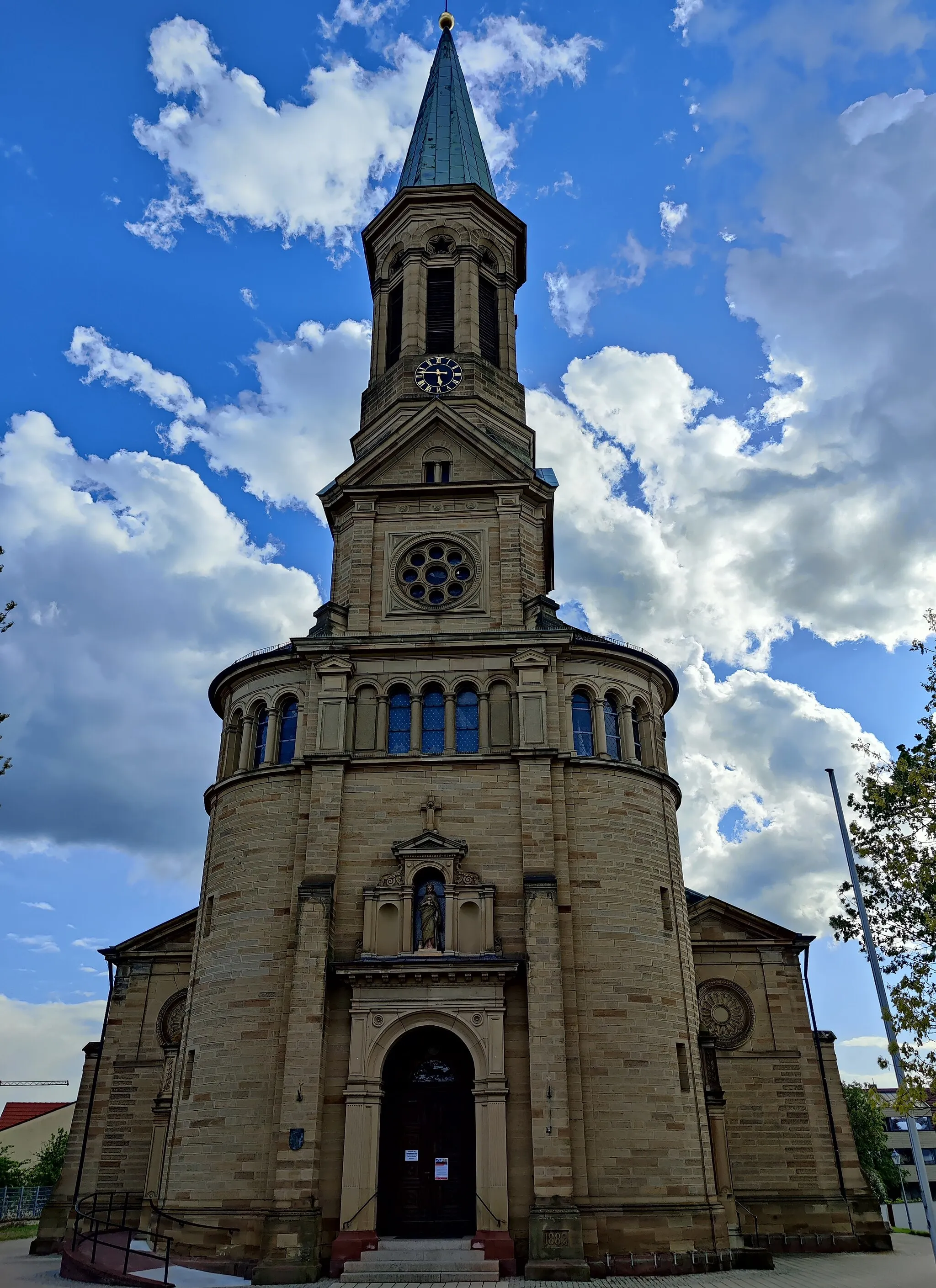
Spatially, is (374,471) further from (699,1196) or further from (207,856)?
Answer: (699,1196)

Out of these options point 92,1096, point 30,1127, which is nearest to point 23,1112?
point 30,1127

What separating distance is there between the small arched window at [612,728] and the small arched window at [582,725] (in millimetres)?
487

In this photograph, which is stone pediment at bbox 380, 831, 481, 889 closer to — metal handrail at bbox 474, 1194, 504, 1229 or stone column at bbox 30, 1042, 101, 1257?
metal handrail at bbox 474, 1194, 504, 1229

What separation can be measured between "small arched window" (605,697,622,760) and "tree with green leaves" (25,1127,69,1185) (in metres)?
46.9

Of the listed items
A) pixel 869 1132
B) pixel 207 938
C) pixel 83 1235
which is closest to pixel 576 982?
pixel 207 938

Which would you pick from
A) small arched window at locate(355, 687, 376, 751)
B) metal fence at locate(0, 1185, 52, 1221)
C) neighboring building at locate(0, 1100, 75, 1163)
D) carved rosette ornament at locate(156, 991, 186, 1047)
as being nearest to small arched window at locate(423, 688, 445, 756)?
small arched window at locate(355, 687, 376, 751)

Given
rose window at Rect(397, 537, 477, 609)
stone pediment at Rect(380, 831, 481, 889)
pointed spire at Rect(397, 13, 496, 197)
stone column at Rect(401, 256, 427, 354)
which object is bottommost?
stone pediment at Rect(380, 831, 481, 889)

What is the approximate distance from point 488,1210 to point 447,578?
18375 millimetres

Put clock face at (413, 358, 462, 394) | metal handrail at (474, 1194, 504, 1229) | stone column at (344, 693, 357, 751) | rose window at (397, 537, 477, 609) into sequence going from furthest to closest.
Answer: clock face at (413, 358, 462, 394) → rose window at (397, 537, 477, 609) → stone column at (344, 693, 357, 751) → metal handrail at (474, 1194, 504, 1229)

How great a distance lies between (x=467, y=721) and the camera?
30.7m

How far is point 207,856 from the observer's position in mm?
31703

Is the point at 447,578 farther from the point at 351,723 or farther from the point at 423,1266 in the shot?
the point at 423,1266

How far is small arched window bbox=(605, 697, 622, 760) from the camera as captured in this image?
30984 millimetres

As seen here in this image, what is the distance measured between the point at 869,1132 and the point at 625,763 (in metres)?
46.8
